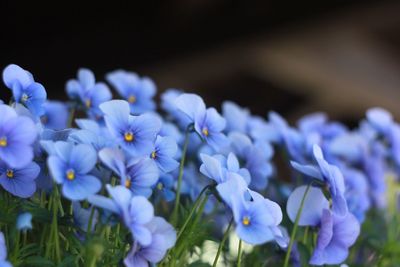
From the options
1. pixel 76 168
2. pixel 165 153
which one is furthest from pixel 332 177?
pixel 76 168

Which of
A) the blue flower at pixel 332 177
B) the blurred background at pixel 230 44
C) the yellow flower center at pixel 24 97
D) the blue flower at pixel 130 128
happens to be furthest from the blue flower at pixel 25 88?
the blurred background at pixel 230 44

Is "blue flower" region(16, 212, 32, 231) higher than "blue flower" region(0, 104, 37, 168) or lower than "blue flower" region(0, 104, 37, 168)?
lower

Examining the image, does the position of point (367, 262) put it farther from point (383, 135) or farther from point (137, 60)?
point (137, 60)

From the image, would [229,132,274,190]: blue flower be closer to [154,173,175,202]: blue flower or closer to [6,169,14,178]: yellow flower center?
[154,173,175,202]: blue flower

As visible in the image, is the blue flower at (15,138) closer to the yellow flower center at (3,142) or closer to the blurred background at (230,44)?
the yellow flower center at (3,142)

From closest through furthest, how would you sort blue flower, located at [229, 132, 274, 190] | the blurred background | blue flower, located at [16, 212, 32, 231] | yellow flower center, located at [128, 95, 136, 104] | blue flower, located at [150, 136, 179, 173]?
blue flower, located at [16, 212, 32, 231], blue flower, located at [150, 136, 179, 173], blue flower, located at [229, 132, 274, 190], yellow flower center, located at [128, 95, 136, 104], the blurred background

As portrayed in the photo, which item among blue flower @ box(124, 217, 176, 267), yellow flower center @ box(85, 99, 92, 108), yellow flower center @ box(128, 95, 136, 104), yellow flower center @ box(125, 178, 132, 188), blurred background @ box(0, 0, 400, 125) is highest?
yellow flower center @ box(125, 178, 132, 188)

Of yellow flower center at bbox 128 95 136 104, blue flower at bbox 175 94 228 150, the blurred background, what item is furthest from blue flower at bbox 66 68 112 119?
the blurred background
